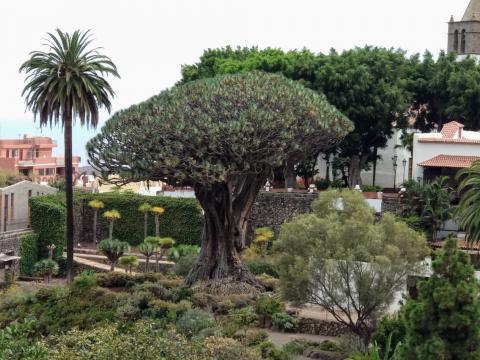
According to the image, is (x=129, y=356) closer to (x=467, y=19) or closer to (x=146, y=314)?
(x=146, y=314)

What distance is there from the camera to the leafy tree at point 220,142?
36688 millimetres

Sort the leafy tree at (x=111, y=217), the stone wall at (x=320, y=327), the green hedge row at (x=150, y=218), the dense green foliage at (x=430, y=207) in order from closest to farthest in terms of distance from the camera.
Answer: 1. the stone wall at (x=320, y=327)
2. the dense green foliage at (x=430, y=207)
3. the green hedge row at (x=150, y=218)
4. the leafy tree at (x=111, y=217)

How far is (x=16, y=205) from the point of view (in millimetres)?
58500

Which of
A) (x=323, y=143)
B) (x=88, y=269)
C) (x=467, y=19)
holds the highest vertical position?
(x=467, y=19)

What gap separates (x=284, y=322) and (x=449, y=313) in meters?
11.2

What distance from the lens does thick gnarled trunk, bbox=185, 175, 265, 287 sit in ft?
128

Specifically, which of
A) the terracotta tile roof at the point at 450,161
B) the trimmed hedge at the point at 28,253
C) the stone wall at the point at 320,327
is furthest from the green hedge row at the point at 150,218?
the stone wall at the point at 320,327

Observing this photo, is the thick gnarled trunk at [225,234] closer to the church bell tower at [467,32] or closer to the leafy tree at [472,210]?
the leafy tree at [472,210]

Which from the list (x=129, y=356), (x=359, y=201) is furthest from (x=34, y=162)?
(x=129, y=356)

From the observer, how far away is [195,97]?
38.1 meters

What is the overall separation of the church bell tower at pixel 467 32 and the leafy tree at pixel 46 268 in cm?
4602

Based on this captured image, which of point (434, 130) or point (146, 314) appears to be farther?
point (434, 130)

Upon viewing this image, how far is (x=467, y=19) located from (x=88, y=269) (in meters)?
46.5

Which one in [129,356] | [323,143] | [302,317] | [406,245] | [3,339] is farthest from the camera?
[323,143]
